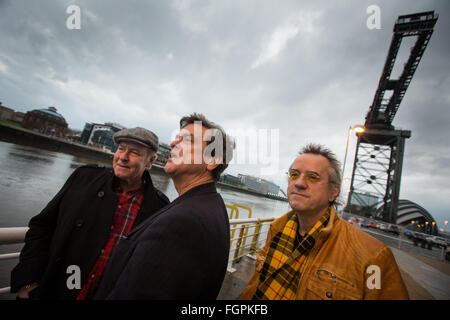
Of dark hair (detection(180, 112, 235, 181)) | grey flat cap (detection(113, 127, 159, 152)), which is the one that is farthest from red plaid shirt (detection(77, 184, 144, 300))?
dark hair (detection(180, 112, 235, 181))

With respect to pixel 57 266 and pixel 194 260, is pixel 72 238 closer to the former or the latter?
pixel 57 266

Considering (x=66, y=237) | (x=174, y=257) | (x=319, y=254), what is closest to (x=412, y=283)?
(x=319, y=254)

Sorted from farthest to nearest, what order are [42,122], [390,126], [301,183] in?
[42,122] → [390,126] → [301,183]

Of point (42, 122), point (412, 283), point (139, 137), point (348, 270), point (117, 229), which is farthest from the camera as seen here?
point (42, 122)

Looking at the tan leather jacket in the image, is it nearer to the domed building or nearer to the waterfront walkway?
the waterfront walkway

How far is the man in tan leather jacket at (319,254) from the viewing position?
3.98 ft

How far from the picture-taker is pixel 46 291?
51.0 inches

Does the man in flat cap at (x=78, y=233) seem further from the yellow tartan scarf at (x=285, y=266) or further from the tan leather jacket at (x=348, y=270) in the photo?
the tan leather jacket at (x=348, y=270)

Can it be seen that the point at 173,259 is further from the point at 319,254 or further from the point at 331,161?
the point at 331,161

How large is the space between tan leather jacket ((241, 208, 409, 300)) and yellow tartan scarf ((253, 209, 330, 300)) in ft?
0.39

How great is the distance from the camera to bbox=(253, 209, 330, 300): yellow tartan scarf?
1.53 m

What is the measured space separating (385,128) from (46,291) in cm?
2918

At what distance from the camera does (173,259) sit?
2.31 ft

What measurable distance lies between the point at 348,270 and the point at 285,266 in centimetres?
50
